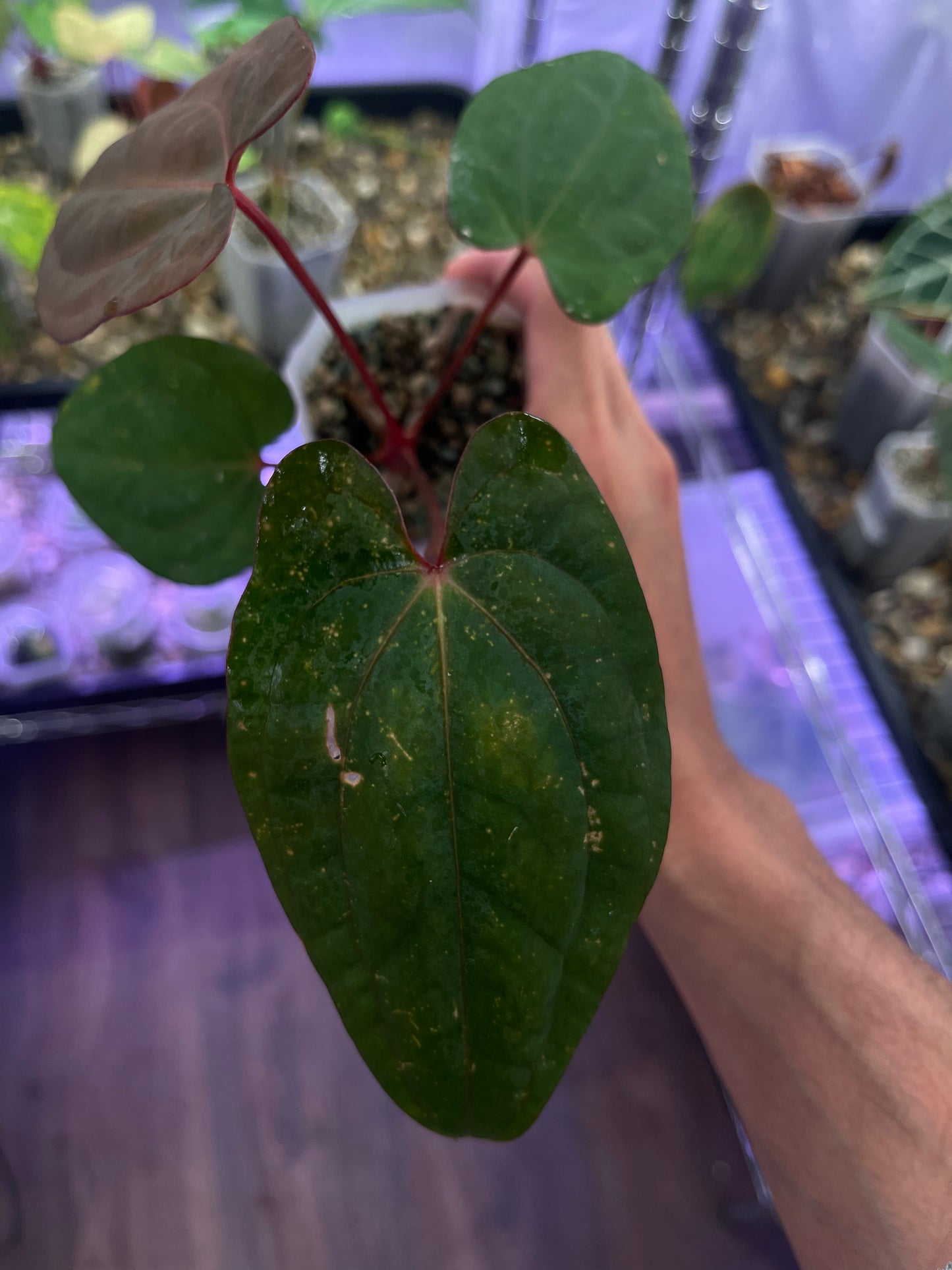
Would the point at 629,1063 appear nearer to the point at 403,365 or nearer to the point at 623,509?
the point at 623,509

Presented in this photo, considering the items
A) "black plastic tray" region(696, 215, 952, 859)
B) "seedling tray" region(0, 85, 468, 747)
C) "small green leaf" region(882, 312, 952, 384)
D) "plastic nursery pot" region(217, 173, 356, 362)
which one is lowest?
"seedling tray" region(0, 85, 468, 747)

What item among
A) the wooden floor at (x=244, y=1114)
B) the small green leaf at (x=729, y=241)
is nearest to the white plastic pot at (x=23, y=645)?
the wooden floor at (x=244, y=1114)

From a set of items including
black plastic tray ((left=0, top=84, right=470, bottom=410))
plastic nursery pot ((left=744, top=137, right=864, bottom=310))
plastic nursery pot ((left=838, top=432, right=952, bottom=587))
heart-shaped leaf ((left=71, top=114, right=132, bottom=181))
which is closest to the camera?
plastic nursery pot ((left=838, top=432, right=952, bottom=587))

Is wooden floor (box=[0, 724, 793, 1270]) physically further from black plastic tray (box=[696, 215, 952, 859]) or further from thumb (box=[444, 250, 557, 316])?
thumb (box=[444, 250, 557, 316])

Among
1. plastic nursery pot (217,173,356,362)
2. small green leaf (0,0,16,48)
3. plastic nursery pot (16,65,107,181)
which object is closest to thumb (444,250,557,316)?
plastic nursery pot (217,173,356,362)

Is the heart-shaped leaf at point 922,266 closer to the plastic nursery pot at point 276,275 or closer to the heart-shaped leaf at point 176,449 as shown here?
the plastic nursery pot at point 276,275

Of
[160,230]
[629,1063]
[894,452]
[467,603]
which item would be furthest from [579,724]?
[894,452]
